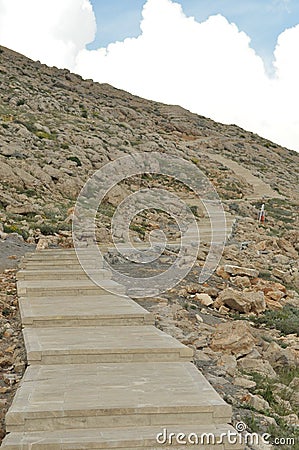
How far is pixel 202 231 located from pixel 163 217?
82.7 inches

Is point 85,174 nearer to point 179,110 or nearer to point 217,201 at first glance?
point 217,201

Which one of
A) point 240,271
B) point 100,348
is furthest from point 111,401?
point 240,271

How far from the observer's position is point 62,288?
25.9 feet

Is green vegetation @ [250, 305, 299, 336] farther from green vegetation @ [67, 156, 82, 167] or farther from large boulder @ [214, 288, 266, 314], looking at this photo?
green vegetation @ [67, 156, 82, 167]

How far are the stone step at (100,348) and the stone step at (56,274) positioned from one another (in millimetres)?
3138

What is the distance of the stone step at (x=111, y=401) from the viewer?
3732 mm

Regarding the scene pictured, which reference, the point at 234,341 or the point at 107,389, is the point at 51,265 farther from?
the point at 107,389

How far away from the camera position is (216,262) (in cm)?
1239

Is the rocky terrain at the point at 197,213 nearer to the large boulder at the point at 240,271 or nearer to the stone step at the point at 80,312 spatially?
the large boulder at the point at 240,271

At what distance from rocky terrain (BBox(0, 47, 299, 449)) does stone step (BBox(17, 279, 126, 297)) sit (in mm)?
250

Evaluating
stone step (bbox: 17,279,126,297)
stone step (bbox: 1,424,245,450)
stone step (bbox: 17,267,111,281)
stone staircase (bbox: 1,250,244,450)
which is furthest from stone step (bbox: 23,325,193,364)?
stone step (bbox: 17,267,111,281)

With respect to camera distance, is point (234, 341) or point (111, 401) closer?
point (111, 401)

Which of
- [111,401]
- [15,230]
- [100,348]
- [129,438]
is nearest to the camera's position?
[129,438]

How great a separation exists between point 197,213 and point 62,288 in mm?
16026
